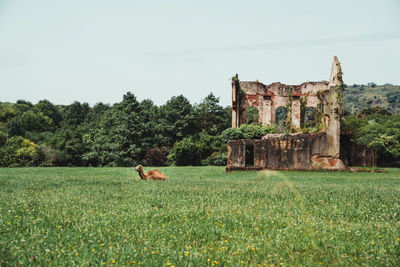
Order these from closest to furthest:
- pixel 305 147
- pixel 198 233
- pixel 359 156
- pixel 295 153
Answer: pixel 198 233, pixel 305 147, pixel 295 153, pixel 359 156

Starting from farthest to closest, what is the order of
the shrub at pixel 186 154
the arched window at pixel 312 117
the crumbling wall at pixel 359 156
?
the shrub at pixel 186 154 → the arched window at pixel 312 117 → the crumbling wall at pixel 359 156

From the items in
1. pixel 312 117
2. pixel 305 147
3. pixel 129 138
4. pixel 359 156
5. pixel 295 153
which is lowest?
pixel 359 156

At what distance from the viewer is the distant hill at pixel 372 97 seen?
151 m

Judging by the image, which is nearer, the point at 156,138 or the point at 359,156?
the point at 359,156

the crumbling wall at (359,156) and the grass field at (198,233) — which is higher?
the crumbling wall at (359,156)

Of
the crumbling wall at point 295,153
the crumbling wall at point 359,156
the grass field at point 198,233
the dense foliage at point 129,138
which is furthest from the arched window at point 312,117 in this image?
the grass field at point 198,233

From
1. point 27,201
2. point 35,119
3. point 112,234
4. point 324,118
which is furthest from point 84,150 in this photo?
point 112,234

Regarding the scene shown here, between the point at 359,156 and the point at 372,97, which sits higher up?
the point at 372,97

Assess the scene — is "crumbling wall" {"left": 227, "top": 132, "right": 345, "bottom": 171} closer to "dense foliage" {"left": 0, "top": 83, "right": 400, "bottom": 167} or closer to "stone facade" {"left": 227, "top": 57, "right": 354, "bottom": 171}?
"stone facade" {"left": 227, "top": 57, "right": 354, "bottom": 171}

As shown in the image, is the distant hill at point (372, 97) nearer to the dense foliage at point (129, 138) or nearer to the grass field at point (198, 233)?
the dense foliage at point (129, 138)

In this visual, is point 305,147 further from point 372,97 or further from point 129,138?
point 372,97

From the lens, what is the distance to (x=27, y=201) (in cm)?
898

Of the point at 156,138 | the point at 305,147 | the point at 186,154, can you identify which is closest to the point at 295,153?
the point at 305,147

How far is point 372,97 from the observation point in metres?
168
